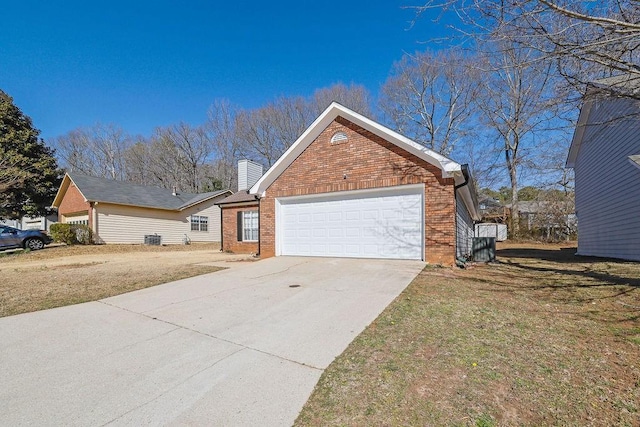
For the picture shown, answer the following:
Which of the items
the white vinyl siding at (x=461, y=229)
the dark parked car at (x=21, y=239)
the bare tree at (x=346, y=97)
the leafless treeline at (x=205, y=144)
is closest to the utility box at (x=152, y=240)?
the dark parked car at (x=21, y=239)

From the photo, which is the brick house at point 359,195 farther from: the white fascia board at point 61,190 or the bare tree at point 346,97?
the bare tree at point 346,97

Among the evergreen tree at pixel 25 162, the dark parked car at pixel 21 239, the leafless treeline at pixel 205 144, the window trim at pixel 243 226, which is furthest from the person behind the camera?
the leafless treeline at pixel 205 144

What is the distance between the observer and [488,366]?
2992 mm

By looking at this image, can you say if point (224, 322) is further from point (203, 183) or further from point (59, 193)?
point (203, 183)

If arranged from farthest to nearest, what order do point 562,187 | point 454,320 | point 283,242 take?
point 562,187
point 283,242
point 454,320

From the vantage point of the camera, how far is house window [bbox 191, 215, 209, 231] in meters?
24.3

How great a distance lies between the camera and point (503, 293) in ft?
19.3

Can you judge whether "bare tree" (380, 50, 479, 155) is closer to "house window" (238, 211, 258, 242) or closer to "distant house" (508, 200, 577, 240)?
"distant house" (508, 200, 577, 240)

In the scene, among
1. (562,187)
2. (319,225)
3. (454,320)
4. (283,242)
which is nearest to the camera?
(454,320)

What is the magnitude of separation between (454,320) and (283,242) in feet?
25.2

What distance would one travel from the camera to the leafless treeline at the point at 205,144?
29422 mm

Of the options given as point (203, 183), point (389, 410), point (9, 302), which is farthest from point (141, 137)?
point (389, 410)

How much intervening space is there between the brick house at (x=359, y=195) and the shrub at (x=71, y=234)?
1380 cm

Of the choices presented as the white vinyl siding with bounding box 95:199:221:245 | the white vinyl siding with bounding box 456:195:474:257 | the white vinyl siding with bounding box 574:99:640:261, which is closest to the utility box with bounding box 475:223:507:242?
the white vinyl siding with bounding box 574:99:640:261
